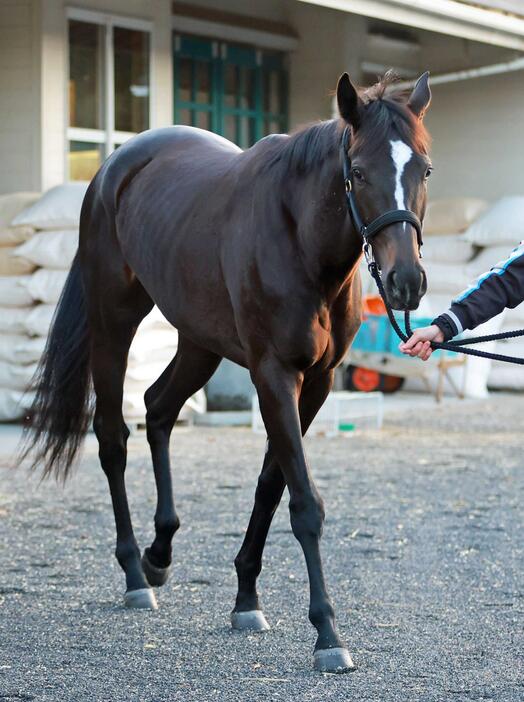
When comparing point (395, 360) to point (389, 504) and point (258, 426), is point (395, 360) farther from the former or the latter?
point (389, 504)

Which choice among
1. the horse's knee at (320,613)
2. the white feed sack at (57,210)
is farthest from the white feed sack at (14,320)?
the horse's knee at (320,613)

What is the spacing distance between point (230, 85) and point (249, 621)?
9.03 m

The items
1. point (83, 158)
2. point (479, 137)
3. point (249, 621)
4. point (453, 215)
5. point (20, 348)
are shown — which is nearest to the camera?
point (249, 621)

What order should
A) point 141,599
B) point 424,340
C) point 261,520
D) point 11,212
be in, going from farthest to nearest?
1. point 11,212
2. point 141,599
3. point 261,520
4. point 424,340

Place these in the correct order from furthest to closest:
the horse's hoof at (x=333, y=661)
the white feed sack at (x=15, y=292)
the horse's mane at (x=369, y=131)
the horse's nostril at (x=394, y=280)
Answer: the white feed sack at (x=15, y=292)
the horse's hoof at (x=333, y=661)
the horse's mane at (x=369, y=131)
the horse's nostril at (x=394, y=280)

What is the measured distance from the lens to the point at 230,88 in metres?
12.1

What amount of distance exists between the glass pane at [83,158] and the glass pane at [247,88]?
2601 millimetres

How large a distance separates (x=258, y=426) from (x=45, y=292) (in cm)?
182

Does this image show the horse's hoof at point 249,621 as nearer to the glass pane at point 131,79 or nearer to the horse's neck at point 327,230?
the horse's neck at point 327,230

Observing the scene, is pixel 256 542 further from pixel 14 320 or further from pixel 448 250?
pixel 448 250

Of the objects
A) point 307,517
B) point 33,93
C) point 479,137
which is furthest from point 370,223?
point 479,137

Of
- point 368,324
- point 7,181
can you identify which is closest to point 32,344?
point 7,181

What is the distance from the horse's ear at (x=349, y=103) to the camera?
10.2ft

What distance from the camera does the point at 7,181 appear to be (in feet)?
31.6
